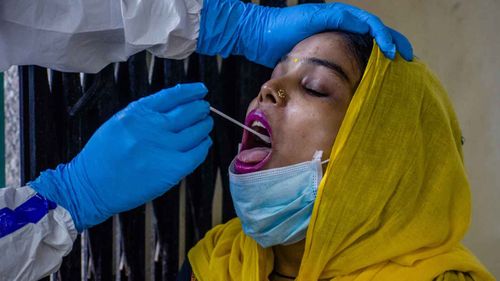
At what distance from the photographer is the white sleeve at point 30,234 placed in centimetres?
111

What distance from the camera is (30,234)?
1129mm

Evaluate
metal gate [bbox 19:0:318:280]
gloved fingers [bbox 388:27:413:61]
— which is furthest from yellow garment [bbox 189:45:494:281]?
metal gate [bbox 19:0:318:280]

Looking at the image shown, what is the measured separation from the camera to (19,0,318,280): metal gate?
1720 mm

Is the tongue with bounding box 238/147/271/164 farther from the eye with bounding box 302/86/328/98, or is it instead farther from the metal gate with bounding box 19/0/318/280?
the metal gate with bounding box 19/0/318/280

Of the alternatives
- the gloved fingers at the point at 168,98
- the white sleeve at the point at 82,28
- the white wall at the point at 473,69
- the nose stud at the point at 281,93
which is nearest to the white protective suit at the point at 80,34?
the white sleeve at the point at 82,28

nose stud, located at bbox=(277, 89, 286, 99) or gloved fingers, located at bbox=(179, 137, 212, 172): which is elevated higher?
nose stud, located at bbox=(277, 89, 286, 99)

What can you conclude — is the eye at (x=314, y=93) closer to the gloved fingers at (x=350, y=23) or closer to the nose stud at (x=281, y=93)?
the nose stud at (x=281, y=93)

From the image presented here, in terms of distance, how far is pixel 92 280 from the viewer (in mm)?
1856

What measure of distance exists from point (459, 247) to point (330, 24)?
2.10ft

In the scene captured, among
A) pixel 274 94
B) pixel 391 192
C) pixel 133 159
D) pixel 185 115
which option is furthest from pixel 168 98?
pixel 391 192

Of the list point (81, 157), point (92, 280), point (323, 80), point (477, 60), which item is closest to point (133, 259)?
point (92, 280)

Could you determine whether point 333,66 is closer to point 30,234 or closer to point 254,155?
point 254,155

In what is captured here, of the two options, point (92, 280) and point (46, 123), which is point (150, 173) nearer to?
point (46, 123)

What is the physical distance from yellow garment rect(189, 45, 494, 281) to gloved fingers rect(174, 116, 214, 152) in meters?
0.30
